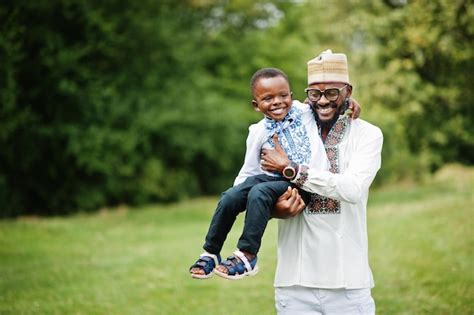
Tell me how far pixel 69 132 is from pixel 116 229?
3761 millimetres

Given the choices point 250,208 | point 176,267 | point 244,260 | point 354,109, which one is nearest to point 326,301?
point 244,260

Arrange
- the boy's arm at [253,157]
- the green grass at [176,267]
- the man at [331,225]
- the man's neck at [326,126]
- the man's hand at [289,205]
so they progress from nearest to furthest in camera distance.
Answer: the man's hand at [289,205] → the man at [331,225] → the man's neck at [326,126] → the boy's arm at [253,157] → the green grass at [176,267]

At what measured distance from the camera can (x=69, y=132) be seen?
65.0ft

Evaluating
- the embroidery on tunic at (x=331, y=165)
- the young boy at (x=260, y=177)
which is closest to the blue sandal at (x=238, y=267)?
the young boy at (x=260, y=177)

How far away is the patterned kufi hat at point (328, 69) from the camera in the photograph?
3955 millimetres

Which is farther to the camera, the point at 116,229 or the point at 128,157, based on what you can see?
the point at 128,157

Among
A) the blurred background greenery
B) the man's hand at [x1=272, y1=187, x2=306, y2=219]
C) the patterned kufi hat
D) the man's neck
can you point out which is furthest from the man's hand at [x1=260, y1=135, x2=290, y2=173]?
the blurred background greenery

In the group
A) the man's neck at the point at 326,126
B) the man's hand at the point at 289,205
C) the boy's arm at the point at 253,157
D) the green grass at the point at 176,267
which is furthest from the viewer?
the green grass at the point at 176,267

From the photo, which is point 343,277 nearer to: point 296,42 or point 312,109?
point 312,109

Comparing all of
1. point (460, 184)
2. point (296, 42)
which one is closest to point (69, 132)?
point (460, 184)

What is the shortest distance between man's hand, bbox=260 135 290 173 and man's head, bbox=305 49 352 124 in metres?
0.31

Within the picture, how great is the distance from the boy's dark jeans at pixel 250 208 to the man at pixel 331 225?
0.08 m

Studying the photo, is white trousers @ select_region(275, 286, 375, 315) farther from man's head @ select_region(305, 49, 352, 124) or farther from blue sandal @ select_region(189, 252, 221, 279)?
man's head @ select_region(305, 49, 352, 124)

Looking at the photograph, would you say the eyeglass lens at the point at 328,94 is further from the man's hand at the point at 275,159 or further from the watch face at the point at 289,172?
the watch face at the point at 289,172
